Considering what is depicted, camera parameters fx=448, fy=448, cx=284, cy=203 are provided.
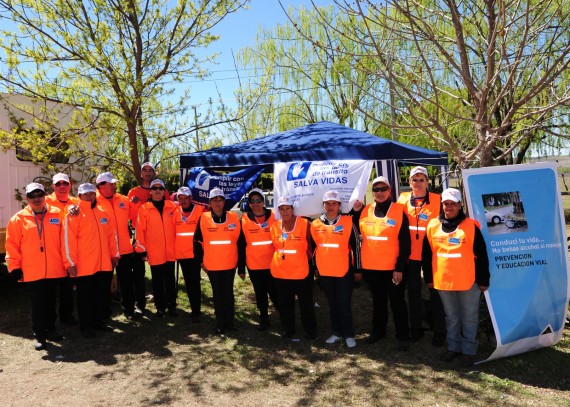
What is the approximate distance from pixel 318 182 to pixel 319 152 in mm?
471

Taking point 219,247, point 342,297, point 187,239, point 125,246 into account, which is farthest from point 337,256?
point 125,246

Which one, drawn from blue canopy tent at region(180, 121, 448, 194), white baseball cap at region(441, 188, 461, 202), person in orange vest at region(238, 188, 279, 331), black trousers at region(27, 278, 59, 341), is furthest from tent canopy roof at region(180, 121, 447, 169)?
black trousers at region(27, 278, 59, 341)

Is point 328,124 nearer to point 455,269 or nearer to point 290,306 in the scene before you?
point 290,306

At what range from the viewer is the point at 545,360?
14.8 ft

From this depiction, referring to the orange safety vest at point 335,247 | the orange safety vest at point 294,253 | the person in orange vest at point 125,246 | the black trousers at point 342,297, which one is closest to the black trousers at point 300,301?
the orange safety vest at point 294,253

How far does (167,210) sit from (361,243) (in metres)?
2.77

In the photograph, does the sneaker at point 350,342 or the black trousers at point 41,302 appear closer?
the sneaker at point 350,342

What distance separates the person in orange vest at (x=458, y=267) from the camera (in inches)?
170

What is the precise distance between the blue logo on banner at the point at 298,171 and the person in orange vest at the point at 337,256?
1099 millimetres

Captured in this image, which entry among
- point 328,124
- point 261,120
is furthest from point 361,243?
point 261,120

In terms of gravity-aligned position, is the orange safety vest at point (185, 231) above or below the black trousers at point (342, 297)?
above

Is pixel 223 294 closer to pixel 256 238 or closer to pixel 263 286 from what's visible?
pixel 263 286

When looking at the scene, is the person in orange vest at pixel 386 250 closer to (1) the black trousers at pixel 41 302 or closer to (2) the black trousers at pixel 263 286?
(2) the black trousers at pixel 263 286

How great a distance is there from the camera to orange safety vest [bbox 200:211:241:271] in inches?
221
